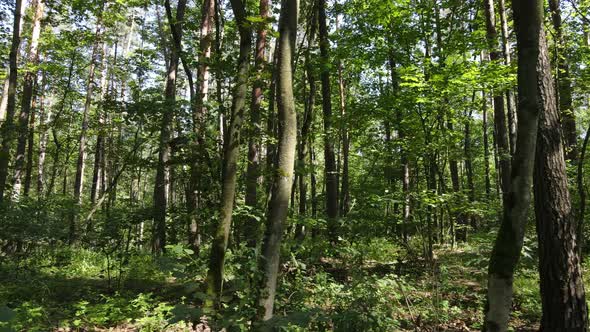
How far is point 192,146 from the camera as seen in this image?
5.49 meters

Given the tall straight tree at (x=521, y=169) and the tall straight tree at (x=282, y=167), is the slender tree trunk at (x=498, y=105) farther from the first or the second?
Result: the tall straight tree at (x=282, y=167)

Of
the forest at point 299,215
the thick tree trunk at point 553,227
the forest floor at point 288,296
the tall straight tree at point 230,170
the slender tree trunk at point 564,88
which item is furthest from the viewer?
the slender tree trunk at point 564,88

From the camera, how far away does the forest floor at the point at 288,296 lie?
4.21 m

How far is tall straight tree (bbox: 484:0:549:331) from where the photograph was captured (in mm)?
2709

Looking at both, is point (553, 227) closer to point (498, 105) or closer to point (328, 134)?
point (328, 134)

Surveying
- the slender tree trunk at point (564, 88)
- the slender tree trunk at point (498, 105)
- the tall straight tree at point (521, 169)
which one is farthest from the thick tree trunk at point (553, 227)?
the slender tree trunk at point (498, 105)

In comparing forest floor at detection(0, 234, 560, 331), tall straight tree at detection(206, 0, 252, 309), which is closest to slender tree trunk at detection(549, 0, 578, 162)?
forest floor at detection(0, 234, 560, 331)

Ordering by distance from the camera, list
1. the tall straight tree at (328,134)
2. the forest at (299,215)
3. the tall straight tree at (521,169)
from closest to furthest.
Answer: the tall straight tree at (521,169) < the forest at (299,215) < the tall straight tree at (328,134)

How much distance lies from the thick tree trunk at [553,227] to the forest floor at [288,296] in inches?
32.6

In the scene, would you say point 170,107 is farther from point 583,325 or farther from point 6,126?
point 583,325

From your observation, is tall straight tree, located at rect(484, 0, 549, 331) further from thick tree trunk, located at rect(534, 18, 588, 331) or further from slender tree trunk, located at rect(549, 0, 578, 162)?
slender tree trunk, located at rect(549, 0, 578, 162)

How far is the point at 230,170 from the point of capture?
12.1 feet

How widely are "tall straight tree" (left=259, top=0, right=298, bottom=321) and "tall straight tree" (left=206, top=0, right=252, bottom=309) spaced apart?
421 millimetres

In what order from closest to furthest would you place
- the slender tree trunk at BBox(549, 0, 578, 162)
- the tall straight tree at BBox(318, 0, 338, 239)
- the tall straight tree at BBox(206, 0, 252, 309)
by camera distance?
the tall straight tree at BBox(206, 0, 252, 309) < the slender tree trunk at BBox(549, 0, 578, 162) < the tall straight tree at BBox(318, 0, 338, 239)
